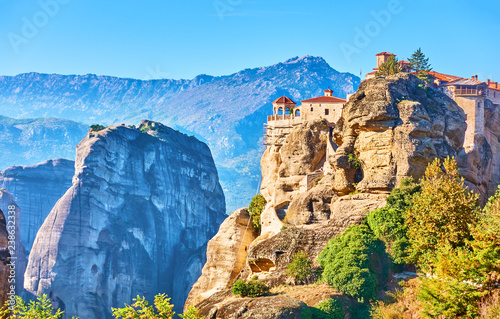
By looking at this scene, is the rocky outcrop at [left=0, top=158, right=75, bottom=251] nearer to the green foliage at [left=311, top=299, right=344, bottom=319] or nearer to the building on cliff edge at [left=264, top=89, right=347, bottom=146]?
the building on cliff edge at [left=264, top=89, right=347, bottom=146]

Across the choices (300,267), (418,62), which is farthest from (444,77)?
(300,267)

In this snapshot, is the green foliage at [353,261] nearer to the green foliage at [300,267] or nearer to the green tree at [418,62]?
the green foliage at [300,267]

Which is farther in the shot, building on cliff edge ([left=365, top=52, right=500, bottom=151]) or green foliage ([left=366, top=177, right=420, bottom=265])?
building on cliff edge ([left=365, top=52, right=500, bottom=151])

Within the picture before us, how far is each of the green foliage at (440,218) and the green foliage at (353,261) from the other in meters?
2.70

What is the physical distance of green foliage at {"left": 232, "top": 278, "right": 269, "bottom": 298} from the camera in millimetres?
44375

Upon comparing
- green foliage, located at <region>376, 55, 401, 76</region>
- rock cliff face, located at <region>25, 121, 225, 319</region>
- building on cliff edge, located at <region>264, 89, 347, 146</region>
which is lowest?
rock cliff face, located at <region>25, 121, 225, 319</region>

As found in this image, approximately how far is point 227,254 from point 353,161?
16006 millimetres

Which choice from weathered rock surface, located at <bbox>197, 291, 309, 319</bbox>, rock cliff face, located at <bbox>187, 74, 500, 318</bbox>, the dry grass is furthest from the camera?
rock cliff face, located at <bbox>187, 74, 500, 318</bbox>

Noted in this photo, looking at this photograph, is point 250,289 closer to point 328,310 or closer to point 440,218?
point 328,310

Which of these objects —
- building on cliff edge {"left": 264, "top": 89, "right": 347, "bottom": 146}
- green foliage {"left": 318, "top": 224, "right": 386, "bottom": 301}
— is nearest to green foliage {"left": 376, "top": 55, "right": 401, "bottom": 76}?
building on cliff edge {"left": 264, "top": 89, "right": 347, "bottom": 146}

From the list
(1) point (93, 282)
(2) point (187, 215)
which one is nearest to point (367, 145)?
(1) point (93, 282)

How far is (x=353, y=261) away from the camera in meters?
44.2

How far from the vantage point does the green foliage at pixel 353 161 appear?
5547 centimetres

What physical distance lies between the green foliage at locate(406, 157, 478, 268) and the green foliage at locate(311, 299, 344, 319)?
189 inches
